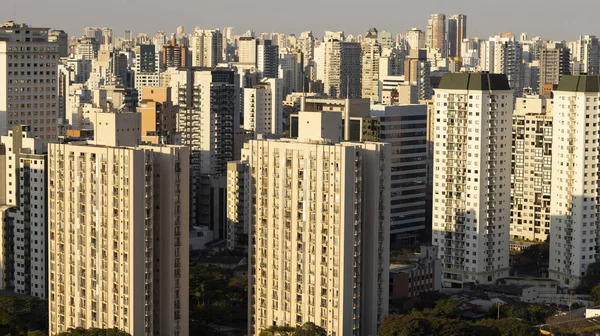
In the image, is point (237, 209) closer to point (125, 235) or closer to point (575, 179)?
point (575, 179)

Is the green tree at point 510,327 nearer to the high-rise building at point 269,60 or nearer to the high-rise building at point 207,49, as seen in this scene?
the high-rise building at point 269,60

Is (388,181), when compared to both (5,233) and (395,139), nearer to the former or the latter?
(5,233)

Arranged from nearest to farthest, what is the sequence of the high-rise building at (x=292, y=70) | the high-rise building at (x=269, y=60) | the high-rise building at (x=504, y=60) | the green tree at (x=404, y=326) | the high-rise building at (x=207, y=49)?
the green tree at (x=404, y=326) < the high-rise building at (x=504, y=60) < the high-rise building at (x=292, y=70) < the high-rise building at (x=269, y=60) < the high-rise building at (x=207, y=49)

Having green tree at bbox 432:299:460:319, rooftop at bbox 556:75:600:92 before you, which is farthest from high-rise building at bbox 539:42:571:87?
green tree at bbox 432:299:460:319

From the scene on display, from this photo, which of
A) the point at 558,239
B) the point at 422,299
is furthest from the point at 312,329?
the point at 558,239

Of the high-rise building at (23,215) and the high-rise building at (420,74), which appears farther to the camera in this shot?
the high-rise building at (420,74)

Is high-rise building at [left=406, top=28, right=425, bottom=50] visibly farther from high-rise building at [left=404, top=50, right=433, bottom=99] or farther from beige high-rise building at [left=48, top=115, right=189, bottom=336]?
beige high-rise building at [left=48, top=115, right=189, bottom=336]

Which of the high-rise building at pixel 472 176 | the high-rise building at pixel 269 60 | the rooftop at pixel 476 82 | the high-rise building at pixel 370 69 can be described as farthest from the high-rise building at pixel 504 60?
the high-rise building at pixel 472 176

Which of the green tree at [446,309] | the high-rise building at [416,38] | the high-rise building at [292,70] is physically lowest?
the green tree at [446,309]
